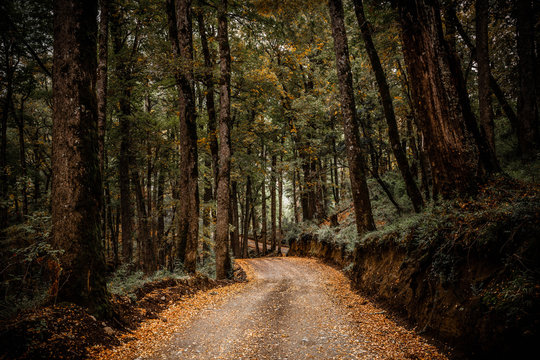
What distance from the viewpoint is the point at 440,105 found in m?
5.96

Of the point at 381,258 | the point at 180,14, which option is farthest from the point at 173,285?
the point at 180,14

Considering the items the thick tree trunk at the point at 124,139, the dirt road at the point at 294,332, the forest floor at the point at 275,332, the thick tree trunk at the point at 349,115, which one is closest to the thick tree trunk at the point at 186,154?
the forest floor at the point at 275,332

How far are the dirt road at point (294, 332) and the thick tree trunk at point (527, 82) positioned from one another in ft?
28.1

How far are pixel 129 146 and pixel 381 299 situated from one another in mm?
13515

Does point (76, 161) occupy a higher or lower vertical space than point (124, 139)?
lower

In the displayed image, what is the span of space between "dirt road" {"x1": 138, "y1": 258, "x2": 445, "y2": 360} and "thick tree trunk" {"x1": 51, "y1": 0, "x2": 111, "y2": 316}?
5.85 ft

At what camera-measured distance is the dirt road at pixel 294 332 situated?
3.99m

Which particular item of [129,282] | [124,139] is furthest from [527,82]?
[124,139]

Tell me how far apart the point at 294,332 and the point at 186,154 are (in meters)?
7.18

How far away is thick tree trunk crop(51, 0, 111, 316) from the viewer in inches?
171

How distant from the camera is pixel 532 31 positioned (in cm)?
905

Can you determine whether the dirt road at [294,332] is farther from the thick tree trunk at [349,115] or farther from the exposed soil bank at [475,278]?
the thick tree trunk at [349,115]

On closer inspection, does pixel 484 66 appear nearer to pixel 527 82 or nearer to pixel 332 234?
pixel 527 82

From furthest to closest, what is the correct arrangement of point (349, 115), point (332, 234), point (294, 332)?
point (332, 234), point (349, 115), point (294, 332)
